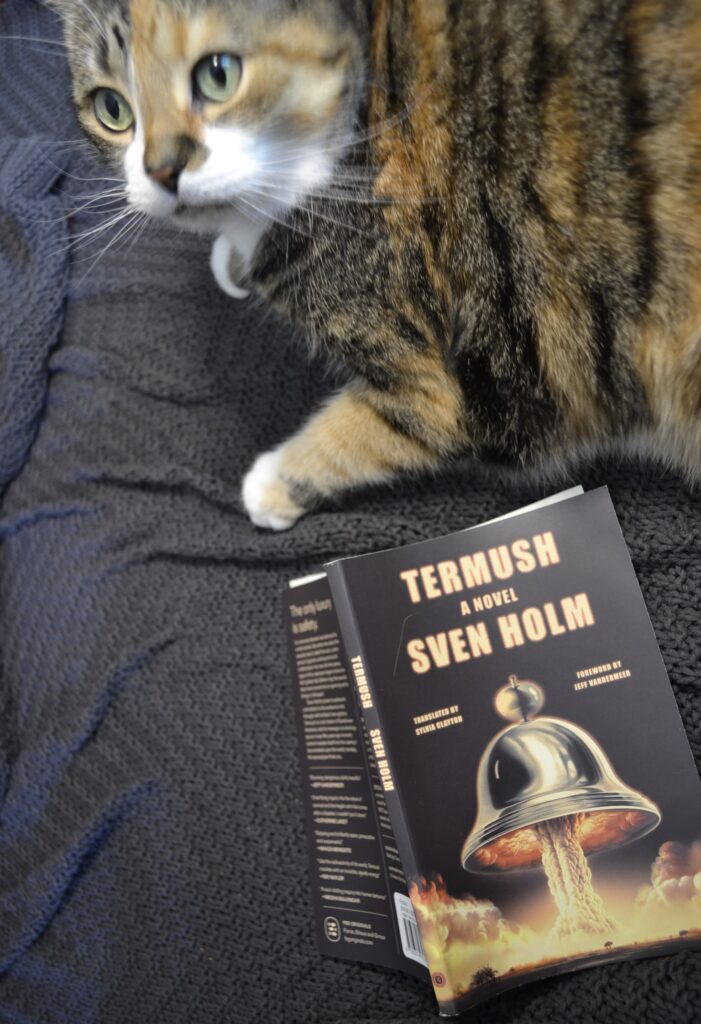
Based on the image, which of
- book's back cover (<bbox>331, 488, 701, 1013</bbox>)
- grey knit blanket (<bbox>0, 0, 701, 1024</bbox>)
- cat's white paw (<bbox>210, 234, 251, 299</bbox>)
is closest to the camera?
book's back cover (<bbox>331, 488, 701, 1013</bbox>)

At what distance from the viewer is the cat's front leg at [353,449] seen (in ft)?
2.50

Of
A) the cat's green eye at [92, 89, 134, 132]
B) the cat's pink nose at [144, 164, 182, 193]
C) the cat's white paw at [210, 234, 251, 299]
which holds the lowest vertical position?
the cat's white paw at [210, 234, 251, 299]

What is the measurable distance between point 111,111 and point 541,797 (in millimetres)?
795

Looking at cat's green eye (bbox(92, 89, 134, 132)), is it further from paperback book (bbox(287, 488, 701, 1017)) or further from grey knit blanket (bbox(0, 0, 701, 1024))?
paperback book (bbox(287, 488, 701, 1017))

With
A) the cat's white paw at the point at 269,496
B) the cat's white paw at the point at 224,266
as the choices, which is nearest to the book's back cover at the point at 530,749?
the cat's white paw at the point at 269,496

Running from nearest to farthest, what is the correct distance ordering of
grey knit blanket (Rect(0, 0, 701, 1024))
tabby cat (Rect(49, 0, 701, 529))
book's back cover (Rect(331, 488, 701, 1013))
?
tabby cat (Rect(49, 0, 701, 529)) → book's back cover (Rect(331, 488, 701, 1013)) → grey knit blanket (Rect(0, 0, 701, 1024))

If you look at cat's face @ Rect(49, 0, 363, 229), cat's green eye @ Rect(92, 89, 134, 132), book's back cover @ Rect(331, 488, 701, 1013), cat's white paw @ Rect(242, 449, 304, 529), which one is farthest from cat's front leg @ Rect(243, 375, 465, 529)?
cat's green eye @ Rect(92, 89, 134, 132)

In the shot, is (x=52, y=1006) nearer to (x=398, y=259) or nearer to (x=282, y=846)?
(x=282, y=846)

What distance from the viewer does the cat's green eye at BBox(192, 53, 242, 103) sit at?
24.5 inches

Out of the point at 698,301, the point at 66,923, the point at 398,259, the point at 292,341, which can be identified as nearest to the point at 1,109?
the point at 292,341

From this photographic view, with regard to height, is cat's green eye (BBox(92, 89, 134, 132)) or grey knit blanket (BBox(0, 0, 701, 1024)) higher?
cat's green eye (BBox(92, 89, 134, 132))

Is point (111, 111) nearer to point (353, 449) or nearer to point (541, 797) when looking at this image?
point (353, 449)

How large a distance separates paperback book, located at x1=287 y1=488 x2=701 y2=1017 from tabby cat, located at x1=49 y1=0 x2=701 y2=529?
0.14m

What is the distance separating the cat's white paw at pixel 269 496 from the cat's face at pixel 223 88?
291 millimetres
